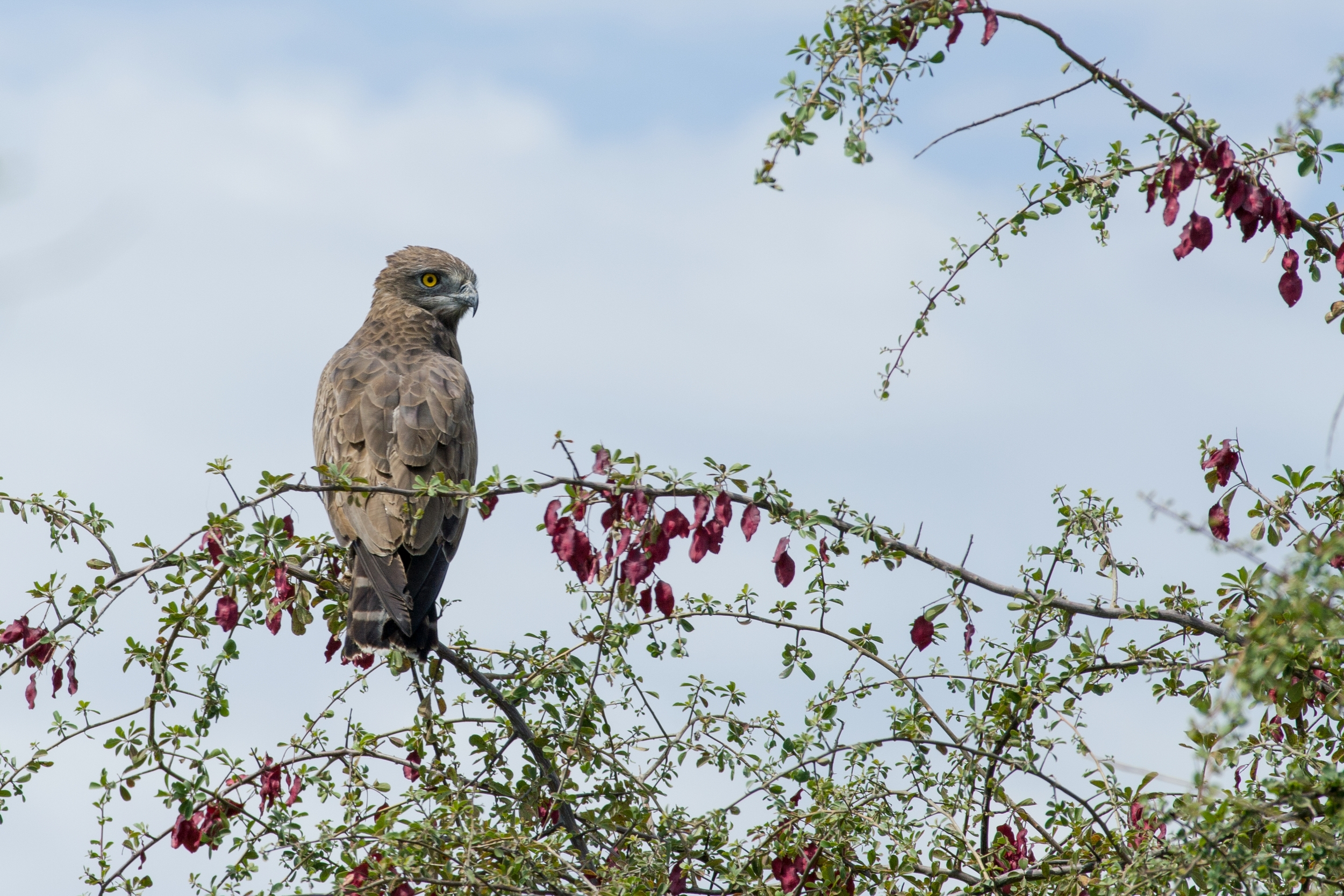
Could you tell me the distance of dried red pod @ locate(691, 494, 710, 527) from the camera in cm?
368

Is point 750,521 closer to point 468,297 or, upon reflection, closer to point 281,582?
point 281,582

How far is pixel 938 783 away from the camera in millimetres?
4648

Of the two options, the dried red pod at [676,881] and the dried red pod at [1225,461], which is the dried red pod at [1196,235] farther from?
the dried red pod at [676,881]

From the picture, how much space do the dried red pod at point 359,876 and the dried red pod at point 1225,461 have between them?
9.58ft

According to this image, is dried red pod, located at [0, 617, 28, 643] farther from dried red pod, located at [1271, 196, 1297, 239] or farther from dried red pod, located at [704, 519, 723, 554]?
dried red pod, located at [1271, 196, 1297, 239]

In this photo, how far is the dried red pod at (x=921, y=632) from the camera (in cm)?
412

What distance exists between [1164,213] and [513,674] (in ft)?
8.39

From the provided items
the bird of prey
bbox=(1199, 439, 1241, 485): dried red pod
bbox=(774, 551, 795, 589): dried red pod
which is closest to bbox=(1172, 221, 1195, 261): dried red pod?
Answer: bbox=(1199, 439, 1241, 485): dried red pod

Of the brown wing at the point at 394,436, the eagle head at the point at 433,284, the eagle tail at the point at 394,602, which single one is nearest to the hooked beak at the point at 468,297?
the eagle head at the point at 433,284

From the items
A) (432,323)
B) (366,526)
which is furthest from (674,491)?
(432,323)

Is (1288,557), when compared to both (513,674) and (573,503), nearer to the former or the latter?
(573,503)

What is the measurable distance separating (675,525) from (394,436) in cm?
323

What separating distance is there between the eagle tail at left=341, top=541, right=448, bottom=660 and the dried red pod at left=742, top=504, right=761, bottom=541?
1.86 metres

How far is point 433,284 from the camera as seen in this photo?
29.3ft
